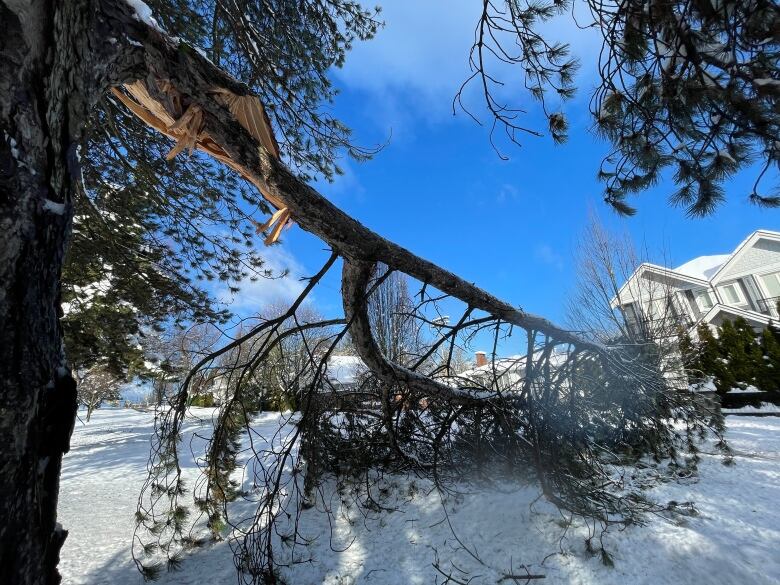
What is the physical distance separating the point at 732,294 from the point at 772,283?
1562mm

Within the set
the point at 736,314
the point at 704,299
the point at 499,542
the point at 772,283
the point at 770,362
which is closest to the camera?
the point at 499,542

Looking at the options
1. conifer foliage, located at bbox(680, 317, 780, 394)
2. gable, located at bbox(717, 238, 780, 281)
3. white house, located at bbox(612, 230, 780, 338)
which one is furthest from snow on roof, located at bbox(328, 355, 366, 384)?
gable, located at bbox(717, 238, 780, 281)

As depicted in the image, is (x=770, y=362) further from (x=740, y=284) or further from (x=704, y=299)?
(x=740, y=284)

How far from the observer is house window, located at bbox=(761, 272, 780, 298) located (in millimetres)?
16922

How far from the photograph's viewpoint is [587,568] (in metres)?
2.62

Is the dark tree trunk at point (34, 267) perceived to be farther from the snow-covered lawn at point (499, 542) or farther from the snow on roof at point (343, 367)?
the snow-covered lawn at point (499, 542)

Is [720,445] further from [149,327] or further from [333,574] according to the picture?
[149,327]

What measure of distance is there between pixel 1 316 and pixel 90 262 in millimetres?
3623

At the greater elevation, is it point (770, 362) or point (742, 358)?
point (742, 358)

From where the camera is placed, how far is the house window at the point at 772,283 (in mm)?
16922

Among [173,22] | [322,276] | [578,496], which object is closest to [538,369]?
[578,496]

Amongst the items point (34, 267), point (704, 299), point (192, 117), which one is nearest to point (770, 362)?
point (704, 299)

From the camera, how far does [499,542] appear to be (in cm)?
313

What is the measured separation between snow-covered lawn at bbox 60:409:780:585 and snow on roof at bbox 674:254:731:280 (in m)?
21.6
